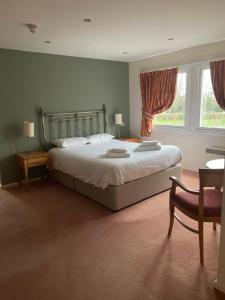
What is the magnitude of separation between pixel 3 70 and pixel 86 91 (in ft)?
5.49

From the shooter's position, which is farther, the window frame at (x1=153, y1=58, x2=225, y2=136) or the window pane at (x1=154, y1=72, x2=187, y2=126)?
the window pane at (x1=154, y1=72, x2=187, y2=126)

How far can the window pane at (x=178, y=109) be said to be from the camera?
4.61 m

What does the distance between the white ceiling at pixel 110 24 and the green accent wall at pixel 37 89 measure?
28 cm

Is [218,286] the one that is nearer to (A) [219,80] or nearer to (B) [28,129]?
(A) [219,80]

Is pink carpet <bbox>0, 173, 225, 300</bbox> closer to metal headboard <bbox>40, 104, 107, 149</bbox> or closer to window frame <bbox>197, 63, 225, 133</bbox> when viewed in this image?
metal headboard <bbox>40, 104, 107, 149</bbox>

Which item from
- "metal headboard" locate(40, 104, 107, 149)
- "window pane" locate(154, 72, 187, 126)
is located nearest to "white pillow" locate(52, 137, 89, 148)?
"metal headboard" locate(40, 104, 107, 149)

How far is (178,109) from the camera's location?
15.7 ft

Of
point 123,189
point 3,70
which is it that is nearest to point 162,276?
point 123,189

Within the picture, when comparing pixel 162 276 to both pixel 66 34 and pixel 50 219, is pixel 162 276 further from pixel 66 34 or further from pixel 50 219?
pixel 66 34

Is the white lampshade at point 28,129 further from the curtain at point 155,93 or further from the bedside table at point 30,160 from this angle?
the curtain at point 155,93

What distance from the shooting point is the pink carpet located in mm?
1775

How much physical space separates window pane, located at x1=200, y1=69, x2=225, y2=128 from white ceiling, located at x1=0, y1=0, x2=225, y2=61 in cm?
69

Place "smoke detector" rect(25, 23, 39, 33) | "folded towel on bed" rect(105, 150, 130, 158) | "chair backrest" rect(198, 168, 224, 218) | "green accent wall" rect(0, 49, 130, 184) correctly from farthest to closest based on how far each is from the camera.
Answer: "green accent wall" rect(0, 49, 130, 184)
"folded towel on bed" rect(105, 150, 130, 158)
"smoke detector" rect(25, 23, 39, 33)
"chair backrest" rect(198, 168, 224, 218)

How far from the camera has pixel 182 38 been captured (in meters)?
3.64
